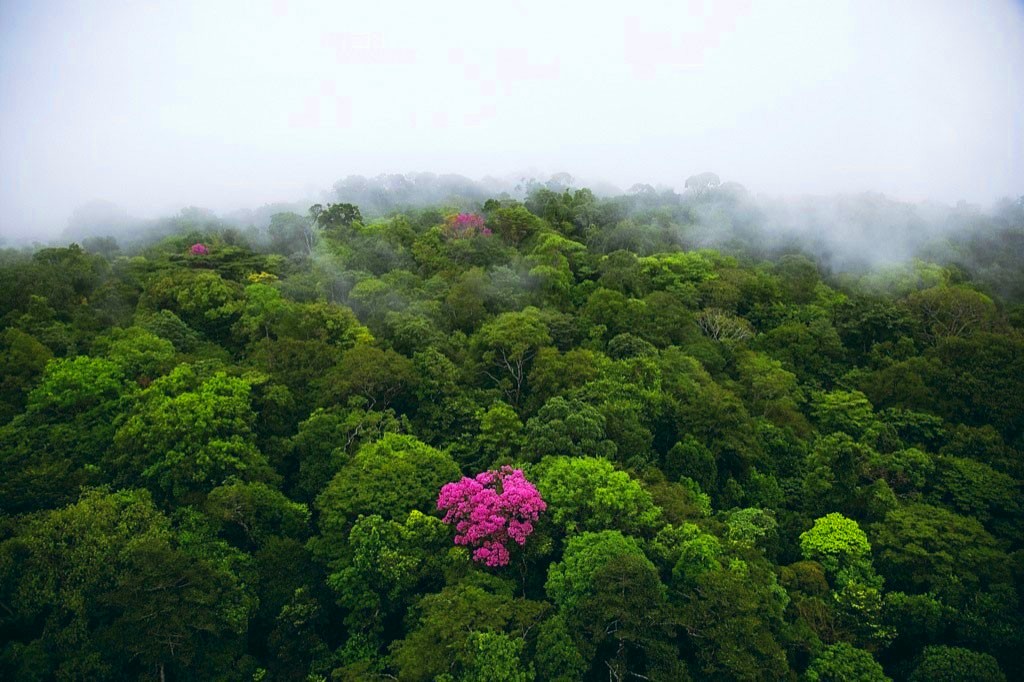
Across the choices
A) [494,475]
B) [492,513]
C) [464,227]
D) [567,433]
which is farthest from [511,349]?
[464,227]

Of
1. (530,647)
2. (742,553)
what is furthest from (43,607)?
(742,553)

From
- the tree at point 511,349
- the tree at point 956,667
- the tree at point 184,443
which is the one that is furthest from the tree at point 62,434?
the tree at point 956,667

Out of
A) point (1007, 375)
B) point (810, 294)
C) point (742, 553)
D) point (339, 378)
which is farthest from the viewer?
point (810, 294)

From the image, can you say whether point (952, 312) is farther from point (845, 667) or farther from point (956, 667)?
point (845, 667)

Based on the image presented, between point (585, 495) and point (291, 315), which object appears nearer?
point (585, 495)

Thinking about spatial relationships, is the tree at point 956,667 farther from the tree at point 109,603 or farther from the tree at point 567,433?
the tree at point 109,603

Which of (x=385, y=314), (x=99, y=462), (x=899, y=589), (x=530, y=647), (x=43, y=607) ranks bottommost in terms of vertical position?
(x=899, y=589)

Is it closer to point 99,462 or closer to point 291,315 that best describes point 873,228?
point 291,315
